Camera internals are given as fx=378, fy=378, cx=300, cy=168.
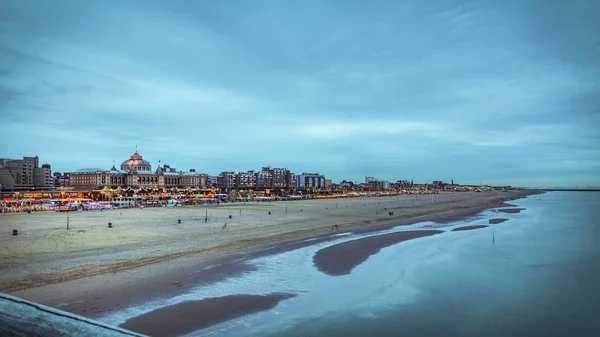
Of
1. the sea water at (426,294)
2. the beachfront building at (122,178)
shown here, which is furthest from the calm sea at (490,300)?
the beachfront building at (122,178)

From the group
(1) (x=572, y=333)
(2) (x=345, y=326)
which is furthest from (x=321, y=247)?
(1) (x=572, y=333)

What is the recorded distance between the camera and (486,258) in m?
21.3

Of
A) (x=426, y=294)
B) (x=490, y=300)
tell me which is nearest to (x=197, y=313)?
(x=426, y=294)

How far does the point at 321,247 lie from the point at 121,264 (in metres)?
11.4

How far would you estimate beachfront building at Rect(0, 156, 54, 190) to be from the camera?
164225 mm

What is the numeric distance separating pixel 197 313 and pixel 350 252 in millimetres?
12029

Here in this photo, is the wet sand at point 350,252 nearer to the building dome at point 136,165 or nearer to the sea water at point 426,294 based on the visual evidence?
the sea water at point 426,294

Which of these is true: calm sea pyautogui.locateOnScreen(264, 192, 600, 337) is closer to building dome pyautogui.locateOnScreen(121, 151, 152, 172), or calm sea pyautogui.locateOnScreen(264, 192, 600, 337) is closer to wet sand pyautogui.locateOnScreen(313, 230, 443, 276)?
wet sand pyautogui.locateOnScreen(313, 230, 443, 276)

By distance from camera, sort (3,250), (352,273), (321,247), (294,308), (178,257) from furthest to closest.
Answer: (321,247) → (3,250) → (178,257) → (352,273) → (294,308)

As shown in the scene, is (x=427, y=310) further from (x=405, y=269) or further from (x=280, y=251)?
(x=280, y=251)

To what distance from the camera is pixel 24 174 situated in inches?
7028

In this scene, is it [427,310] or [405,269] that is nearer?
[427,310]

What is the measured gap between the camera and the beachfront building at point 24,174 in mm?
164225

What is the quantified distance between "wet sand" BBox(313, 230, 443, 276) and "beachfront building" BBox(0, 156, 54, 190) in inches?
7041
